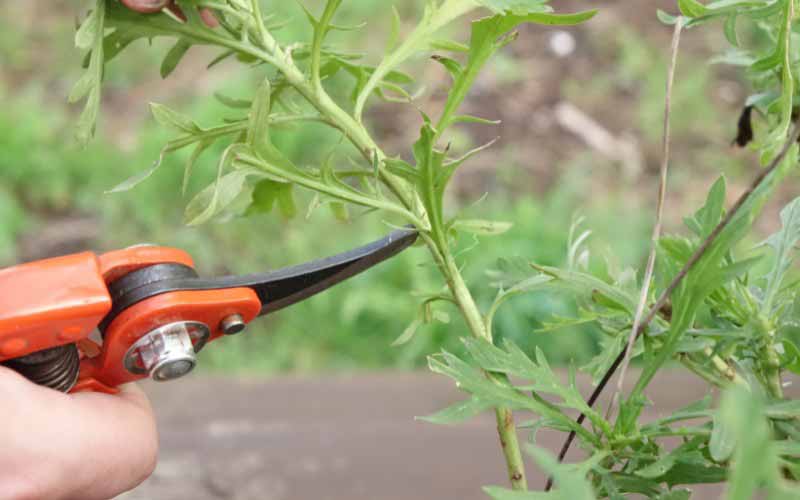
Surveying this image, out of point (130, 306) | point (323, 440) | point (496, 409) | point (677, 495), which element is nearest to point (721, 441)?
point (677, 495)

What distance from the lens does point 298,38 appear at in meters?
2.24

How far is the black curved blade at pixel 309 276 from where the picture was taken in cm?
69

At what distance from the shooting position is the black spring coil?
0.67 m

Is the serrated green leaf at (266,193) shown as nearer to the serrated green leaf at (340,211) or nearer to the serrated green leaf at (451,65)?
the serrated green leaf at (340,211)

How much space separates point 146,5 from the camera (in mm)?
629

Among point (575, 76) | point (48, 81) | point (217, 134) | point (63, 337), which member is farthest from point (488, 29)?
point (48, 81)

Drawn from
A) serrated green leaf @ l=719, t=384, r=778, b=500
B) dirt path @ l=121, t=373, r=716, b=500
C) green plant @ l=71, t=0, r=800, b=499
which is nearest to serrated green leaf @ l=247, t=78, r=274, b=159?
green plant @ l=71, t=0, r=800, b=499

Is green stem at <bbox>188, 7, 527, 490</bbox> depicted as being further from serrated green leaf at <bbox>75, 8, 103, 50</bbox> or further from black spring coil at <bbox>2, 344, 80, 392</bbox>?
black spring coil at <bbox>2, 344, 80, 392</bbox>

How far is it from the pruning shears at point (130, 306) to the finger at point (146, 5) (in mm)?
156

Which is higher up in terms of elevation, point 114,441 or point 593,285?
point 593,285

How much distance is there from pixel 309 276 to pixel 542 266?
181mm

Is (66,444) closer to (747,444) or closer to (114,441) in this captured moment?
(114,441)

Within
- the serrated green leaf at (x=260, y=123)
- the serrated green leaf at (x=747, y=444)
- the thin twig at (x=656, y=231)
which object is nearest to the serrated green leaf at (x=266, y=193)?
the serrated green leaf at (x=260, y=123)

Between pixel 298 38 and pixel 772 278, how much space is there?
1.73 metres
